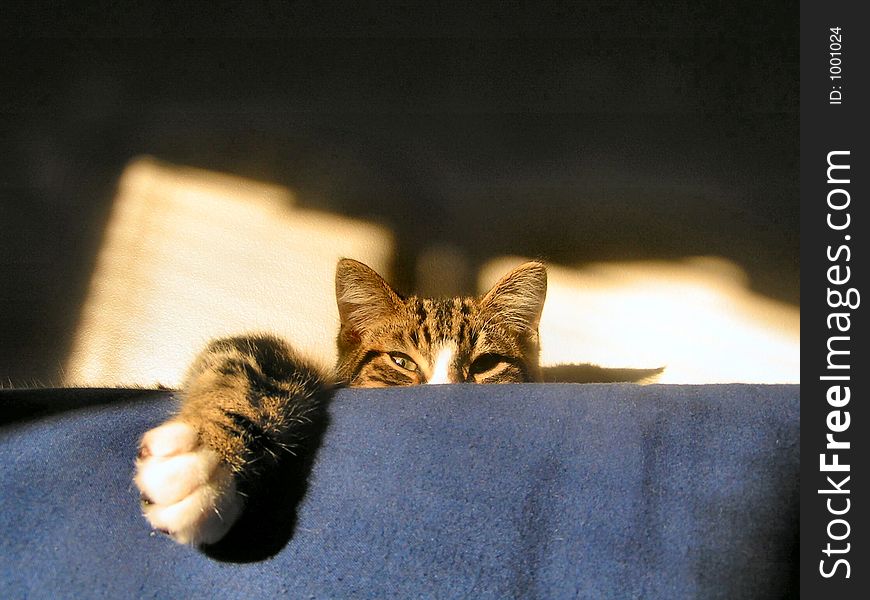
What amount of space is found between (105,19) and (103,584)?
136 centimetres

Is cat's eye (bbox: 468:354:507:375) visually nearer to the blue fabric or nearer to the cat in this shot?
the cat

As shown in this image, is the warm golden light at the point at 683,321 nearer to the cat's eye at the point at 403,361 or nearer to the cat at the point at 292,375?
the cat at the point at 292,375

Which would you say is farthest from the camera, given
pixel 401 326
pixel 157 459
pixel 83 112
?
pixel 83 112

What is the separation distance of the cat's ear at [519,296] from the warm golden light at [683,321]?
18cm

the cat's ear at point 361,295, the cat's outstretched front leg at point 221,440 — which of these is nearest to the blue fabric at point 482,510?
the cat's outstretched front leg at point 221,440

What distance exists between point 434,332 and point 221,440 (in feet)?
2.11

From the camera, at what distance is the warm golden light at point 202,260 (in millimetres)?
1506

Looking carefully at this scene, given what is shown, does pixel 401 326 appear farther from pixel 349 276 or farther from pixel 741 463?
pixel 741 463

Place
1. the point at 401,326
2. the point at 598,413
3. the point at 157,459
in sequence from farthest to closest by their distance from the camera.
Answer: the point at 401,326 → the point at 598,413 → the point at 157,459

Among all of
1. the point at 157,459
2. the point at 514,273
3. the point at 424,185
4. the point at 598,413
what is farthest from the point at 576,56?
the point at 157,459

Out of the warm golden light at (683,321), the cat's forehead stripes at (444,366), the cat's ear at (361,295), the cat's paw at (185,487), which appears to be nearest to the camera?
the cat's paw at (185,487)

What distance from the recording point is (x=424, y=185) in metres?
1.53

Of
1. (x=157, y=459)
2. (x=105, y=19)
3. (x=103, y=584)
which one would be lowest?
(x=103, y=584)

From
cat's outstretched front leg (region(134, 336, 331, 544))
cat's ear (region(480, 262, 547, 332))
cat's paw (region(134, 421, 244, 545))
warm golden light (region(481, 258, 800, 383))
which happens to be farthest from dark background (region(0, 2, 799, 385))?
cat's paw (region(134, 421, 244, 545))
